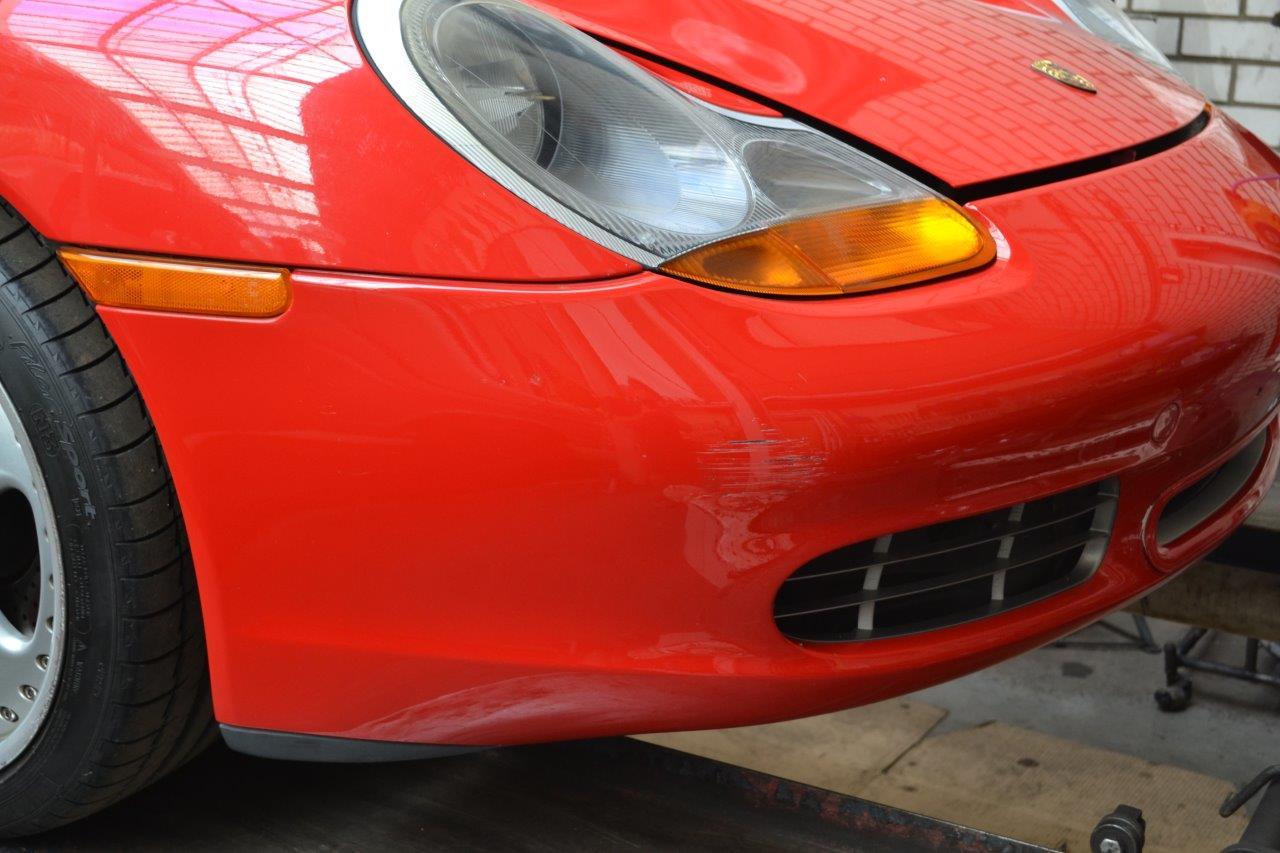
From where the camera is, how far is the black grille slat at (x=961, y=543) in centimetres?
110

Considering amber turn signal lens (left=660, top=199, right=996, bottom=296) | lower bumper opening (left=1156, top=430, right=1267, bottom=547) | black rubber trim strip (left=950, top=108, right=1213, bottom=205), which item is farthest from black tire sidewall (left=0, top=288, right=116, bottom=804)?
lower bumper opening (left=1156, top=430, right=1267, bottom=547)

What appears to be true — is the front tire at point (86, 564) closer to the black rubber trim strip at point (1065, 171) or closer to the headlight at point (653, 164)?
the headlight at point (653, 164)

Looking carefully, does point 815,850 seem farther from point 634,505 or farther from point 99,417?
point 99,417

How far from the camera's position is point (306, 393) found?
3.42ft

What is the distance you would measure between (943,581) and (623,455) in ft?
1.13

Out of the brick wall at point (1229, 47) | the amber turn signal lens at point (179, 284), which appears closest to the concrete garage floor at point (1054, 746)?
the amber turn signal lens at point (179, 284)

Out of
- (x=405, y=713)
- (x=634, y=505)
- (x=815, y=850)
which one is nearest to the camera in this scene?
(x=634, y=505)

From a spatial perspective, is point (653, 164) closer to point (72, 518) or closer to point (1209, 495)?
point (72, 518)

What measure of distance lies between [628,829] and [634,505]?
1.70 feet

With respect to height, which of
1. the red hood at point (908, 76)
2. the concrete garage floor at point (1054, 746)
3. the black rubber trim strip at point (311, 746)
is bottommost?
the concrete garage floor at point (1054, 746)

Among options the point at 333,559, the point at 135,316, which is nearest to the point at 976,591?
the point at 333,559

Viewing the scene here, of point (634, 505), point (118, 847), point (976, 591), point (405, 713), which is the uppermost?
point (634, 505)

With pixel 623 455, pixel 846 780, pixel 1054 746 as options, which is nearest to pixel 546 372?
pixel 623 455

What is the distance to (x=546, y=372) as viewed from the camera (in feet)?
3.29
